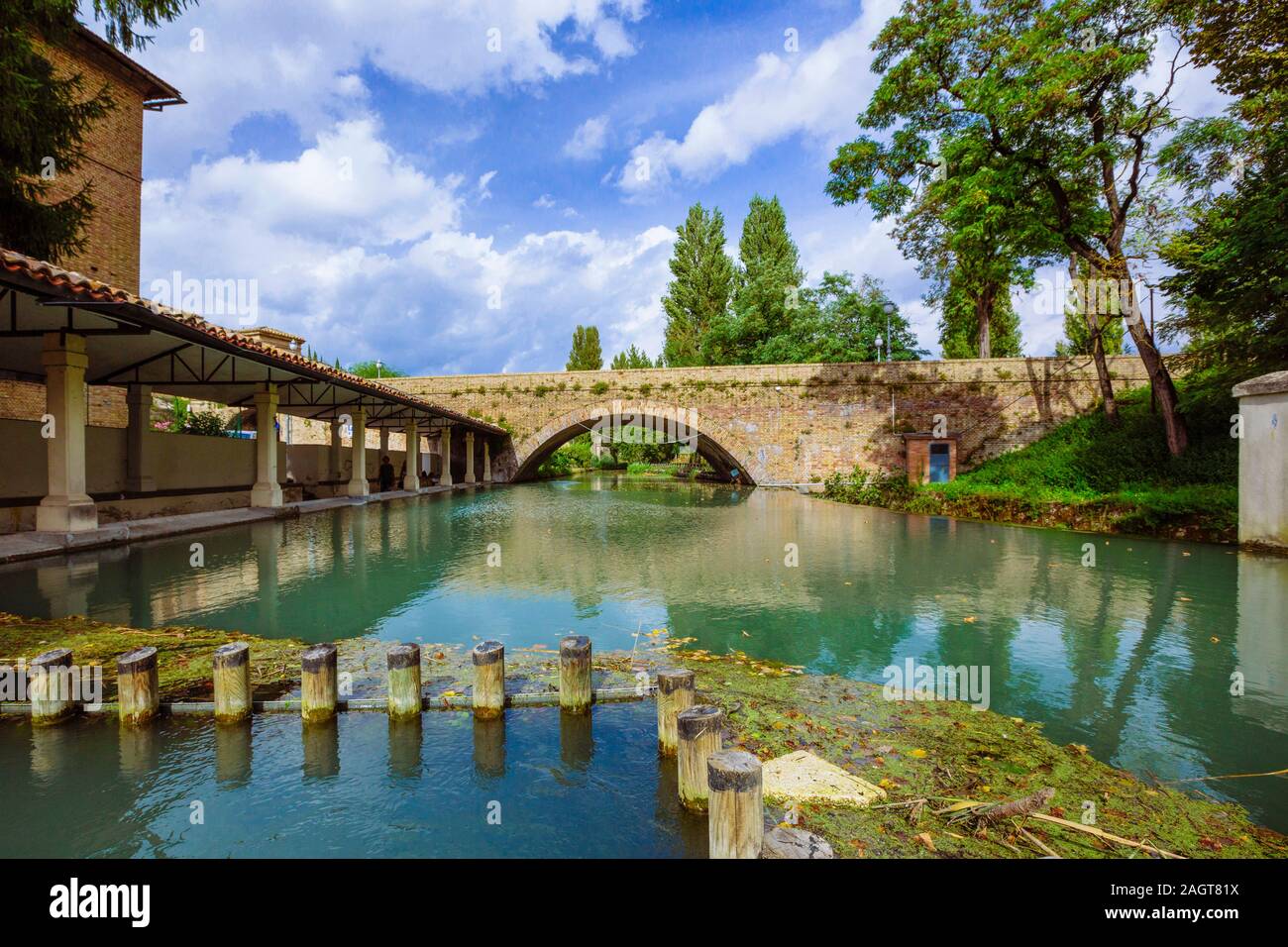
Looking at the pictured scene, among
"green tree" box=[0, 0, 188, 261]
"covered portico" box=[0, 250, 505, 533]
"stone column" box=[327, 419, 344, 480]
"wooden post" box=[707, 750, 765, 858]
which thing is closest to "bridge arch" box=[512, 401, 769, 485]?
"stone column" box=[327, 419, 344, 480]

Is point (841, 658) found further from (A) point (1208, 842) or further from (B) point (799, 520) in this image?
(B) point (799, 520)

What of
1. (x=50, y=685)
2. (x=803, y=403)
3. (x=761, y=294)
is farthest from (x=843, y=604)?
(x=761, y=294)

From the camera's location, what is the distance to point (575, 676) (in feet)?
13.8

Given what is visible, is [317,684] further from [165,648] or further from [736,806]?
[736,806]

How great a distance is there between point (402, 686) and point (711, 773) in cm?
253

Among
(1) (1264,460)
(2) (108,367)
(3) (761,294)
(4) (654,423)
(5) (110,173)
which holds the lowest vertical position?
(1) (1264,460)

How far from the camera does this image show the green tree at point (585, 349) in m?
60.4

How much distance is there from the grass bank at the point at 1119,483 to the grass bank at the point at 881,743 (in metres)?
12.9

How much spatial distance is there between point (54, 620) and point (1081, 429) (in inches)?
1147

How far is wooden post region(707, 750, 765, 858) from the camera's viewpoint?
2.42 meters

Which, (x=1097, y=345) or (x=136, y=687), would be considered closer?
(x=136, y=687)

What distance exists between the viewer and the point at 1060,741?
Answer: 3922 mm

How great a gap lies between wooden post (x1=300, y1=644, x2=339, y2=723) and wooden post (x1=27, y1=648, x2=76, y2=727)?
4.99 ft
